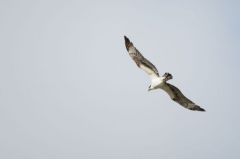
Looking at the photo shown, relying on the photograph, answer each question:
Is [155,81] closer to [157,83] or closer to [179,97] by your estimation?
[157,83]

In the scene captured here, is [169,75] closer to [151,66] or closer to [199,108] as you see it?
[151,66]

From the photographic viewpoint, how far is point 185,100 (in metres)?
28.7

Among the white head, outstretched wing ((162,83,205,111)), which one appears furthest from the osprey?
the white head

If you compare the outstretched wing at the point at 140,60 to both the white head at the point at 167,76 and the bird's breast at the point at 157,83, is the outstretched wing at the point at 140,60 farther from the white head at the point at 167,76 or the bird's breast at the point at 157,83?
the white head at the point at 167,76

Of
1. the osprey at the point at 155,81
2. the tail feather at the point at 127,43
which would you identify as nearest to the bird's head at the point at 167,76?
the osprey at the point at 155,81

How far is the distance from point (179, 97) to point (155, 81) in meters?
2.00

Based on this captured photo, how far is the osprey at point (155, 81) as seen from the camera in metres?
28.3

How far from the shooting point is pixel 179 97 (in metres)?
28.7

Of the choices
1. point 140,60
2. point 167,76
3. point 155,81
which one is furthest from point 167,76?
Answer: point 140,60

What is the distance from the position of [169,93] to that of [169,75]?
9.45ft

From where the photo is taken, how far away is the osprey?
28297mm

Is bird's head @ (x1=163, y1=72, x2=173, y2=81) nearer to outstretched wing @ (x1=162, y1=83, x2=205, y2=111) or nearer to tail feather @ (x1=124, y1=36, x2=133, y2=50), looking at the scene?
outstretched wing @ (x1=162, y1=83, x2=205, y2=111)

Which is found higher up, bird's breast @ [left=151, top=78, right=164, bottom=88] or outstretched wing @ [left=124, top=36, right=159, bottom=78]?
outstretched wing @ [left=124, top=36, right=159, bottom=78]

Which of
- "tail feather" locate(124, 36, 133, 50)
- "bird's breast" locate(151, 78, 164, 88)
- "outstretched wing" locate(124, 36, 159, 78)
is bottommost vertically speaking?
"bird's breast" locate(151, 78, 164, 88)
